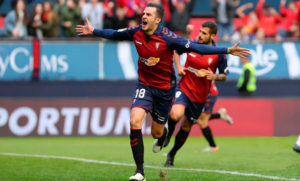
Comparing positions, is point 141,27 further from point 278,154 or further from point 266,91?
point 266,91

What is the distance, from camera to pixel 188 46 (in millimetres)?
8133

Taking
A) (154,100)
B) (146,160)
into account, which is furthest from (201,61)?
(154,100)

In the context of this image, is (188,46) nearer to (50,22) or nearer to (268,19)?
(50,22)

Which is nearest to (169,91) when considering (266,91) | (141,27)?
(141,27)

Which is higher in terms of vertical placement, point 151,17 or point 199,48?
point 151,17

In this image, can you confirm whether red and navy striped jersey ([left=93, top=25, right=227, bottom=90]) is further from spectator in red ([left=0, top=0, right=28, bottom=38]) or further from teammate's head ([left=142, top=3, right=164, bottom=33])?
spectator in red ([left=0, top=0, right=28, bottom=38])

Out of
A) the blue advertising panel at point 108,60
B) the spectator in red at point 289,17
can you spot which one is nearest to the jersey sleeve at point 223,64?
the blue advertising panel at point 108,60

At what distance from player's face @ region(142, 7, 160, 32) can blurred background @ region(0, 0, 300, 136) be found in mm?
8517

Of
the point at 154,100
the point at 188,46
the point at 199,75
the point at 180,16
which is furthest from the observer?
the point at 180,16

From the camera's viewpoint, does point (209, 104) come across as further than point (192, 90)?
Yes

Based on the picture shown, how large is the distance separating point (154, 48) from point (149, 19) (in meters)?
0.40

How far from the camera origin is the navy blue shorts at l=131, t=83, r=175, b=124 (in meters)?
8.34

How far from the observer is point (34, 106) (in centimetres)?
1666

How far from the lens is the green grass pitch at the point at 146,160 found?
28.3 ft
